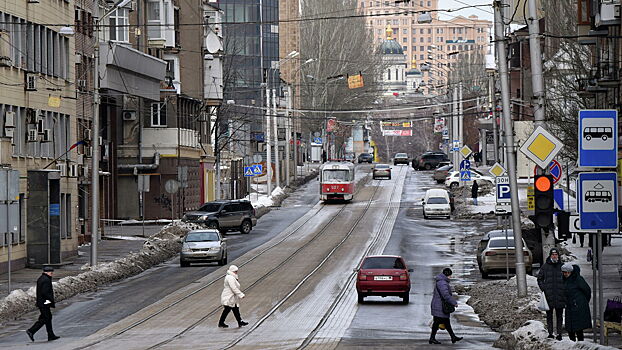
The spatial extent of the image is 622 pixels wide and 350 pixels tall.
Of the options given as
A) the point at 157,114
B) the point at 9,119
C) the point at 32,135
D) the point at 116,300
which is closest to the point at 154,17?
the point at 157,114

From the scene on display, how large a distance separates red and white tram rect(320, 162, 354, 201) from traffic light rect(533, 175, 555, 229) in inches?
2279

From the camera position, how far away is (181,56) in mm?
77500

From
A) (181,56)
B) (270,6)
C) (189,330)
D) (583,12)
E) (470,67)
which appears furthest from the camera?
(470,67)

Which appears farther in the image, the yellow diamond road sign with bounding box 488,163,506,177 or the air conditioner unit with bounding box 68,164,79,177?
the air conditioner unit with bounding box 68,164,79,177

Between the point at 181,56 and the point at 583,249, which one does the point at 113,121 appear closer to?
the point at 181,56

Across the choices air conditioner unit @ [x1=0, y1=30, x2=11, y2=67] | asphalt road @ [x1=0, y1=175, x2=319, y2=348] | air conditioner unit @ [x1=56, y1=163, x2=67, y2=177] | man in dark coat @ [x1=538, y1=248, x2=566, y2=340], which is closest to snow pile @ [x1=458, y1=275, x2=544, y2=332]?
man in dark coat @ [x1=538, y1=248, x2=566, y2=340]

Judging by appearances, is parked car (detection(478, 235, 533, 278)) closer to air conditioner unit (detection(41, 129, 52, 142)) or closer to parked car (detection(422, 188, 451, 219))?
air conditioner unit (detection(41, 129, 52, 142))

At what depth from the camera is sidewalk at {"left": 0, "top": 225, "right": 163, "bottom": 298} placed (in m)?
36.7

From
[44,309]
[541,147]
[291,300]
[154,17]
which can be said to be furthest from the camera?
[154,17]

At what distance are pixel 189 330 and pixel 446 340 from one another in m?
5.78

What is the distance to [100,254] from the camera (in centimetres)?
4659

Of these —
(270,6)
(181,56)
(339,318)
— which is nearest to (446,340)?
(339,318)

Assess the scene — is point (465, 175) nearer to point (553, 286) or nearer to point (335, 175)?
point (335, 175)

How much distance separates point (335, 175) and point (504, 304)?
167 ft
